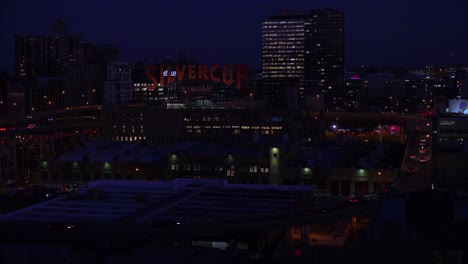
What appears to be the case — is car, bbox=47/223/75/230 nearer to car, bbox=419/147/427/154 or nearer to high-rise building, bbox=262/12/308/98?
car, bbox=419/147/427/154

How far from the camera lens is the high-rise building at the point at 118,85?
56.8m

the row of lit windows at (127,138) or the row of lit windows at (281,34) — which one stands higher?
the row of lit windows at (281,34)

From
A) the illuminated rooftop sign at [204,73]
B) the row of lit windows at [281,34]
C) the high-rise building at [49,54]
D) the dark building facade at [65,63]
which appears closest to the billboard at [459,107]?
the illuminated rooftop sign at [204,73]

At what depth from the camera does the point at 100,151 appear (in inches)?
1101

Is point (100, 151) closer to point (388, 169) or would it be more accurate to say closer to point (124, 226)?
point (388, 169)

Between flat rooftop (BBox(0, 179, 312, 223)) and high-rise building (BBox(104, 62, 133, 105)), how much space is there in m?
37.2

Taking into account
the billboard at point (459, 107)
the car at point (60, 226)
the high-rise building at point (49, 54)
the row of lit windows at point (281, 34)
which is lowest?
the car at point (60, 226)

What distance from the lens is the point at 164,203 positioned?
1675 centimetres

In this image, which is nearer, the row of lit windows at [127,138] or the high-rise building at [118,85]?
the row of lit windows at [127,138]

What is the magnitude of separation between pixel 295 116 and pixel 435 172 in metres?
16.1

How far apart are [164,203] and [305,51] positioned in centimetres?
7278

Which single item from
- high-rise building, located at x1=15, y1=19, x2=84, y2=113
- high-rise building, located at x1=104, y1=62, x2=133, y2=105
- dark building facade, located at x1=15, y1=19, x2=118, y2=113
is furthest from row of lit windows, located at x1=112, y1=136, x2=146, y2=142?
high-rise building, located at x1=15, y1=19, x2=84, y2=113

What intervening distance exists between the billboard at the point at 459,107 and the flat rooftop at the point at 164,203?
2002 centimetres

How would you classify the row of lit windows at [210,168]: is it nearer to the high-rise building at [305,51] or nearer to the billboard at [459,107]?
the billboard at [459,107]
